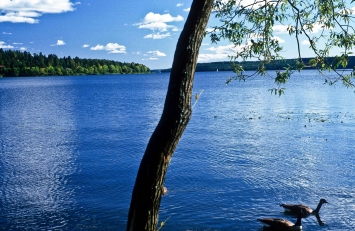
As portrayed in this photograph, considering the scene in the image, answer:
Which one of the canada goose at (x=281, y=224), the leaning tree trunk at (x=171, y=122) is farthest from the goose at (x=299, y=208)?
the leaning tree trunk at (x=171, y=122)

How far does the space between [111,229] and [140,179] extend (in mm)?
9902

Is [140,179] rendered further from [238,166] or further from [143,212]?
[238,166]

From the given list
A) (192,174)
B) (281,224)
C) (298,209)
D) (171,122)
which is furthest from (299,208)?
(171,122)

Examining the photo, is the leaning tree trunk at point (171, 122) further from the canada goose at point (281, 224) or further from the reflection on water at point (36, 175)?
the reflection on water at point (36, 175)

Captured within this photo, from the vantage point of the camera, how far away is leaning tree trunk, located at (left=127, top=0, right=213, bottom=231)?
233 inches

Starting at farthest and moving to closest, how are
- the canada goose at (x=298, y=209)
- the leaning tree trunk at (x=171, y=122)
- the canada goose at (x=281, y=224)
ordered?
the canada goose at (x=298, y=209) → the canada goose at (x=281, y=224) → the leaning tree trunk at (x=171, y=122)

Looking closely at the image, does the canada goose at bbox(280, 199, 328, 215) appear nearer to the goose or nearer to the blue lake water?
the goose

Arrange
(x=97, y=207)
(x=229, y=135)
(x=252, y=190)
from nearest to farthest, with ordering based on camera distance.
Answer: (x=97, y=207) → (x=252, y=190) → (x=229, y=135)

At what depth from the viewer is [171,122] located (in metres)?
6.02

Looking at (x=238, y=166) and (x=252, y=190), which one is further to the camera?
(x=238, y=166)

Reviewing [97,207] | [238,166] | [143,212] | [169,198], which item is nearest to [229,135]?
[238,166]

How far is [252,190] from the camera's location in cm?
1964

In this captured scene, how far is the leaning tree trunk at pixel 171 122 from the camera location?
5.91 meters

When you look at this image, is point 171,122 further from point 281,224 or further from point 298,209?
point 298,209
